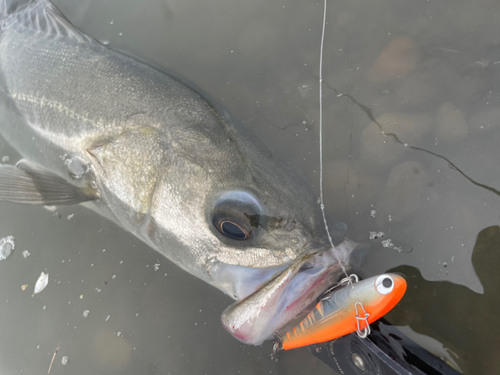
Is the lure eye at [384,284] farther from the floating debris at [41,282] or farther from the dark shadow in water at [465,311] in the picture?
the floating debris at [41,282]

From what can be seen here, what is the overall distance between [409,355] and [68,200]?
2128 millimetres

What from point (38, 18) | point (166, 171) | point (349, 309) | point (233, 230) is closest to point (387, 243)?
point (349, 309)

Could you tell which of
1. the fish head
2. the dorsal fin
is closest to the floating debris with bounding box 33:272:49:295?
the fish head

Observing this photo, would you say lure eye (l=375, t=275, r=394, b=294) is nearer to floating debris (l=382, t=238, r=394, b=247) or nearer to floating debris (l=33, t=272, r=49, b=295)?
floating debris (l=382, t=238, r=394, b=247)

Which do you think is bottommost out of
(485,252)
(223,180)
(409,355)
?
(409,355)

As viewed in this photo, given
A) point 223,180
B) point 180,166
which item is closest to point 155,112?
point 180,166

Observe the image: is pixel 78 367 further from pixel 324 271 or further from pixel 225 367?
pixel 324 271

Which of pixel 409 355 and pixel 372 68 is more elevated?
pixel 372 68

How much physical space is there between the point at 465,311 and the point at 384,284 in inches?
33.2

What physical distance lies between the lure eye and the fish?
0.75 feet

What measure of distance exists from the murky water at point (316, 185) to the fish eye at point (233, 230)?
86 cm

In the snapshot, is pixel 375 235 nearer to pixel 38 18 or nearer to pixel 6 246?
pixel 38 18

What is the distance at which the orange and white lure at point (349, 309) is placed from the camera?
1.28 meters

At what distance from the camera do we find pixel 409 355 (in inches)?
57.6
